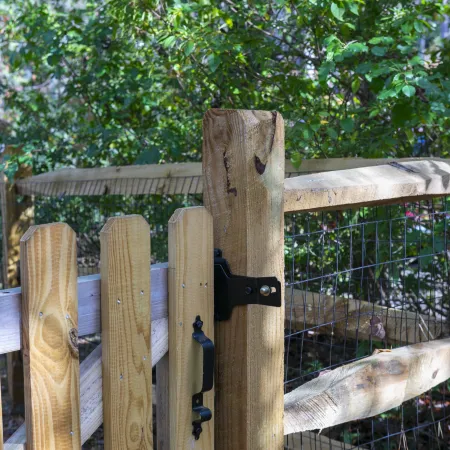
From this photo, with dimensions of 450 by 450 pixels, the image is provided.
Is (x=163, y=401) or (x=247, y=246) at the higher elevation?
(x=247, y=246)

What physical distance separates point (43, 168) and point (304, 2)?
221 cm

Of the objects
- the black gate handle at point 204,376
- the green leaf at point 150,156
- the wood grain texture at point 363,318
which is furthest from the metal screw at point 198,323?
the green leaf at point 150,156

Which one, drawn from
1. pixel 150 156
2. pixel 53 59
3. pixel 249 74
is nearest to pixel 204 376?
pixel 150 156

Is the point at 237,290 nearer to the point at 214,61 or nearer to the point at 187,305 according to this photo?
the point at 187,305

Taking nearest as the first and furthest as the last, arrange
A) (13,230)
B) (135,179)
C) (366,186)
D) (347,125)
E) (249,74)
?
(366,186) → (347,125) → (135,179) → (249,74) → (13,230)

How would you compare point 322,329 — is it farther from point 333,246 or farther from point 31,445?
point 31,445

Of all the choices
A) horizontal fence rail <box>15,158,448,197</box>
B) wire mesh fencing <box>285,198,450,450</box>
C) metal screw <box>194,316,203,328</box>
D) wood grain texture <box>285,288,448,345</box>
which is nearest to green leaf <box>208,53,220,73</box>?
horizontal fence rail <box>15,158,448,197</box>

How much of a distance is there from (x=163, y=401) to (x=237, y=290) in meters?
0.30

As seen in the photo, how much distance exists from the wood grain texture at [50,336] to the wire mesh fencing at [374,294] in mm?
1188

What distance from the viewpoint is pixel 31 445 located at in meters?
1.24

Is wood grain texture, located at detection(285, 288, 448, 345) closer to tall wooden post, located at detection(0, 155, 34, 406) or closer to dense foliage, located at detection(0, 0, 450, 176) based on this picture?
dense foliage, located at detection(0, 0, 450, 176)

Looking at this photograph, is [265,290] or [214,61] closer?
[265,290]

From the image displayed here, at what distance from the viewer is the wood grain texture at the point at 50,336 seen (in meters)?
1.20

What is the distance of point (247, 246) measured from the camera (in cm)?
151
